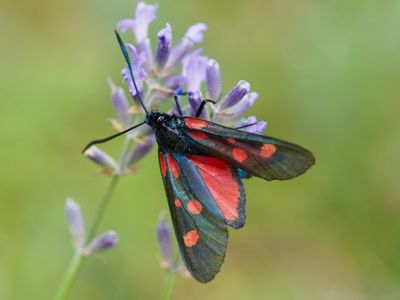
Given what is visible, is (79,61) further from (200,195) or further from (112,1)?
(200,195)

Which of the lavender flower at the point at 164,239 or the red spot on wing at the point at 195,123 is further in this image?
the lavender flower at the point at 164,239

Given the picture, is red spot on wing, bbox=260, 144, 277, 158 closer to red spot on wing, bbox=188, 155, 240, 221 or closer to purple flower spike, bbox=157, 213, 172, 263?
red spot on wing, bbox=188, 155, 240, 221

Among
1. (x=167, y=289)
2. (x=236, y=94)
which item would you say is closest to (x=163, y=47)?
(x=236, y=94)

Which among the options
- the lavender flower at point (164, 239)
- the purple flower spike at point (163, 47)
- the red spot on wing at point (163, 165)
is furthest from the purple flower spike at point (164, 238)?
the purple flower spike at point (163, 47)

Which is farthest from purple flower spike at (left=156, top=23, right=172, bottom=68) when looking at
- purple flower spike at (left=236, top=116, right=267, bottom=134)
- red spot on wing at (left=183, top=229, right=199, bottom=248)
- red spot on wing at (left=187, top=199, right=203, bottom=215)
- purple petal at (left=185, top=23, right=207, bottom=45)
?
red spot on wing at (left=183, top=229, right=199, bottom=248)

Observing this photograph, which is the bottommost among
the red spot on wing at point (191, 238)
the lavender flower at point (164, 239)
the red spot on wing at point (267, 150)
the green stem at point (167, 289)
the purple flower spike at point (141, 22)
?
the green stem at point (167, 289)

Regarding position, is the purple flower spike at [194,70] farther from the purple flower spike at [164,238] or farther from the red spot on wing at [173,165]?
the purple flower spike at [164,238]
